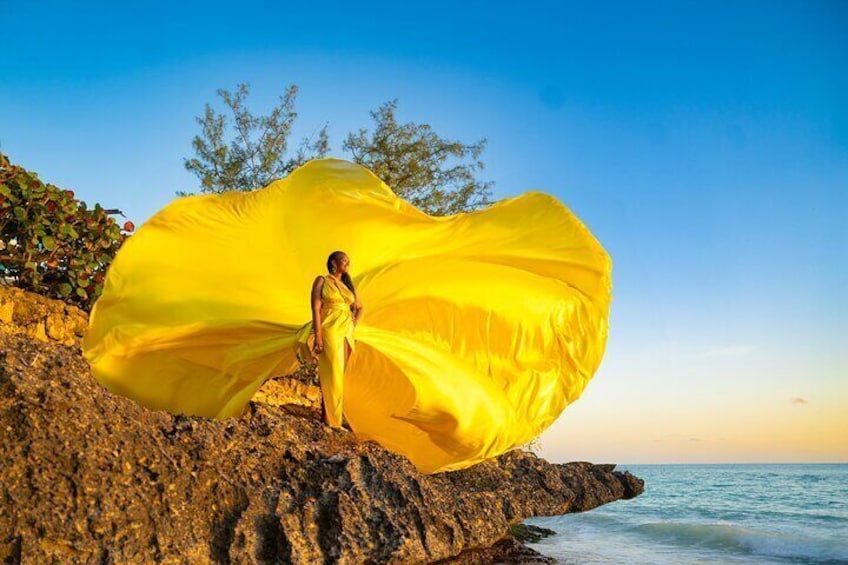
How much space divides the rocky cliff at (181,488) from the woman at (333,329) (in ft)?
3.15

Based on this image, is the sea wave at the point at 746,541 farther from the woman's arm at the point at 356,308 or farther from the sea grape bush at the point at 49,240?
the sea grape bush at the point at 49,240

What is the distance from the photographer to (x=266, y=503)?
5.96m

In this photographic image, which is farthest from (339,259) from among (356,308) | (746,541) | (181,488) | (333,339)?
(746,541)

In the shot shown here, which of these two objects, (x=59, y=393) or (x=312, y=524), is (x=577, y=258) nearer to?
(x=312, y=524)

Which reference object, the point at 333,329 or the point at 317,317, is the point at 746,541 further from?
the point at 317,317

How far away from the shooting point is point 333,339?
18.6ft

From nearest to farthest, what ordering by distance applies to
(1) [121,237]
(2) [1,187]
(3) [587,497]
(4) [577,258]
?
(4) [577,258] → (2) [1,187] → (1) [121,237] → (3) [587,497]

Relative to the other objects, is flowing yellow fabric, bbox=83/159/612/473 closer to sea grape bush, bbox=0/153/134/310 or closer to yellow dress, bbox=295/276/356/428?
yellow dress, bbox=295/276/356/428

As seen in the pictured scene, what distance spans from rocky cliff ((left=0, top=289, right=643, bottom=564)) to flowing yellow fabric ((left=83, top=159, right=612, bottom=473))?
44 cm

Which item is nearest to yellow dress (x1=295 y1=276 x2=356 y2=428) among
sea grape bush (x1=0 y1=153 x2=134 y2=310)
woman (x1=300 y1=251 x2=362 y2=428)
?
woman (x1=300 y1=251 x2=362 y2=428)

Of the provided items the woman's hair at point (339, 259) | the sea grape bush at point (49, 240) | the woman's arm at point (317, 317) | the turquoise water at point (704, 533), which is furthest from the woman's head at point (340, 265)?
the turquoise water at point (704, 533)

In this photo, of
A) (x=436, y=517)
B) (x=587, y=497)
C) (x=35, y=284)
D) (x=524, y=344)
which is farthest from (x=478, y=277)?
(x=587, y=497)

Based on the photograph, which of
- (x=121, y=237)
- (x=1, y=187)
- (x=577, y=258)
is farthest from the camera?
(x=121, y=237)

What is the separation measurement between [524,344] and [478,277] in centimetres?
77
